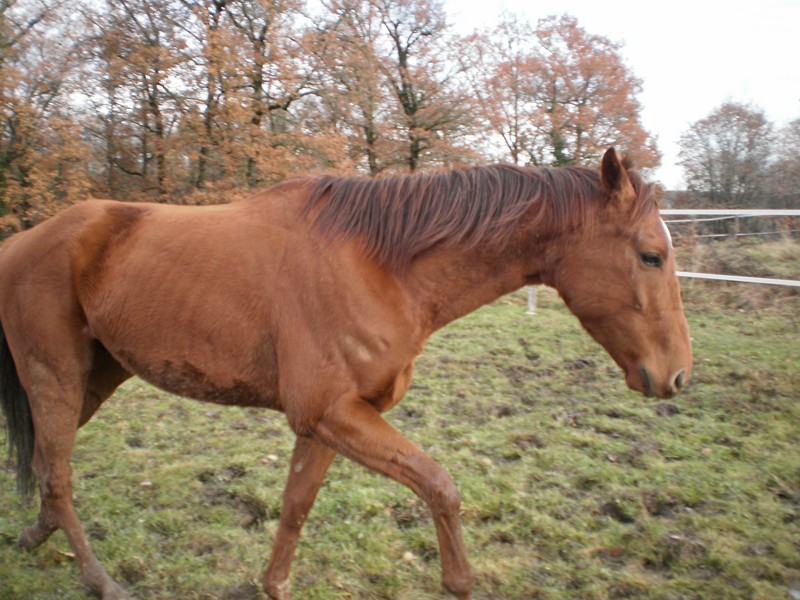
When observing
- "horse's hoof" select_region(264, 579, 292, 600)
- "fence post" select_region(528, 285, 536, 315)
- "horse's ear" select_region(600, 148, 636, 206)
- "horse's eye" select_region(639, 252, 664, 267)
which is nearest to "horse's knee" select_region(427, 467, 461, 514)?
"horse's hoof" select_region(264, 579, 292, 600)

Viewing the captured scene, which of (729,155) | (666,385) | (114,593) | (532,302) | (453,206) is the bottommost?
(114,593)

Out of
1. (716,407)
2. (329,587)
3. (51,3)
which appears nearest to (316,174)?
(329,587)

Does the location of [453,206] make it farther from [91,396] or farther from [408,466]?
[91,396]

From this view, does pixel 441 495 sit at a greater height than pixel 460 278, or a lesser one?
lesser

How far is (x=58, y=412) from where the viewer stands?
315 centimetres

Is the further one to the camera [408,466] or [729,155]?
[729,155]

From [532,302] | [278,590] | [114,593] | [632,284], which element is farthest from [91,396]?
[532,302]

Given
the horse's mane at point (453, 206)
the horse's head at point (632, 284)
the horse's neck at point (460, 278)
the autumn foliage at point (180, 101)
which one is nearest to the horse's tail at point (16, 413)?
the horse's mane at point (453, 206)

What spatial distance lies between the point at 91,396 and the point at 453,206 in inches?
97.6

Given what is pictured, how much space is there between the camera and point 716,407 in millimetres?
5480

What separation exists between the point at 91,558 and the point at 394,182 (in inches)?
95.7

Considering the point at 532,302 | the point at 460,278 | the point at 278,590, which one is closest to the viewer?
the point at 460,278

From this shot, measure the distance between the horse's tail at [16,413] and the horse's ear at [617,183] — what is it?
11.2ft

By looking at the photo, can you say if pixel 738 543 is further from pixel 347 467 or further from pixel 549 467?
pixel 347 467
